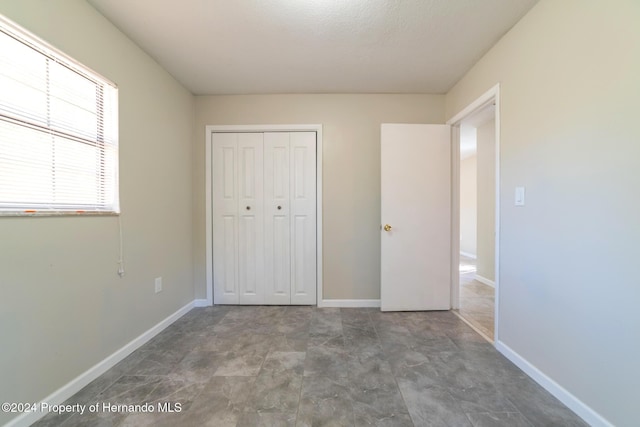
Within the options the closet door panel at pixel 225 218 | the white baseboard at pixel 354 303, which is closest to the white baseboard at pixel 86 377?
the closet door panel at pixel 225 218

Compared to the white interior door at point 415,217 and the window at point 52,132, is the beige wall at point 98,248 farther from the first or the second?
the white interior door at point 415,217

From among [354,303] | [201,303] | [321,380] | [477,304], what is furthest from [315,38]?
[477,304]

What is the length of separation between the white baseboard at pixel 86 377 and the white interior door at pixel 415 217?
2.19 meters

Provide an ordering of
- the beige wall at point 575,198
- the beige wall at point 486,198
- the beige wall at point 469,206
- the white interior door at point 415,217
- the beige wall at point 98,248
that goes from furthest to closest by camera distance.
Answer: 1. the beige wall at point 469,206
2. the beige wall at point 486,198
3. the white interior door at point 415,217
4. the beige wall at point 98,248
5. the beige wall at point 575,198

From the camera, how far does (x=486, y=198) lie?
3.63 meters

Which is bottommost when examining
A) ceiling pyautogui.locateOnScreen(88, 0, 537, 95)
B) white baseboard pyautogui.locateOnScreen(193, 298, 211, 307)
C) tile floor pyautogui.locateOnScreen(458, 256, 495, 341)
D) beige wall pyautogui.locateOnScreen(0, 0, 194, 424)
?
tile floor pyautogui.locateOnScreen(458, 256, 495, 341)

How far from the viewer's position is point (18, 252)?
1.20m

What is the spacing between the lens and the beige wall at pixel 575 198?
1.10 meters

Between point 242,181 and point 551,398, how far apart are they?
2.97 meters

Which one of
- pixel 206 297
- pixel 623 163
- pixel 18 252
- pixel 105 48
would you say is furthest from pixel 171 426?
pixel 623 163

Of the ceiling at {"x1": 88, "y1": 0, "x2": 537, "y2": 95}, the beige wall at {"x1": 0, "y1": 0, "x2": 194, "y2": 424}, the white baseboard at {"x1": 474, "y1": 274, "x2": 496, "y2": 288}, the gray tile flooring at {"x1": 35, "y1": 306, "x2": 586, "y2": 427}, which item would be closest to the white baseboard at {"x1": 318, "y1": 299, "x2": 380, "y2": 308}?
the gray tile flooring at {"x1": 35, "y1": 306, "x2": 586, "y2": 427}

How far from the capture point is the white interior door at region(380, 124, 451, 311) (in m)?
2.60

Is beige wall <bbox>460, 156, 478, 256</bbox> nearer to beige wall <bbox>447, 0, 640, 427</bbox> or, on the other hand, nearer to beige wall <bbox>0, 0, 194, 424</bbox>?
beige wall <bbox>447, 0, 640, 427</bbox>

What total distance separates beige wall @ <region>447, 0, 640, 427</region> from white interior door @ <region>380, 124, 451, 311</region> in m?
0.77
